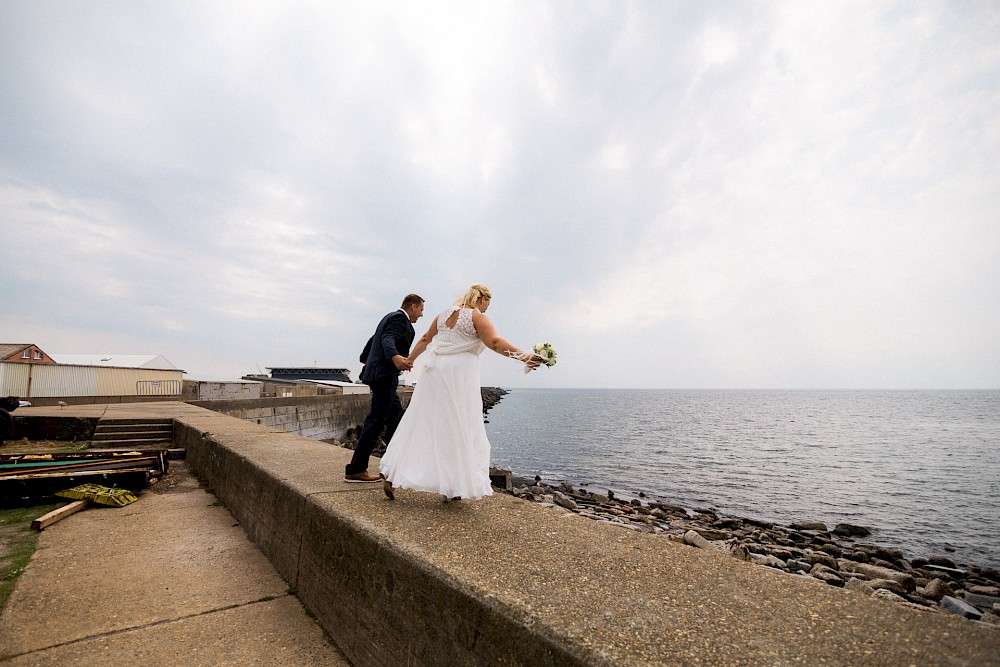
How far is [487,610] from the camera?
161 centimetres

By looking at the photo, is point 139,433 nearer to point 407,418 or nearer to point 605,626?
point 407,418

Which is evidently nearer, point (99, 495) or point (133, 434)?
point (99, 495)

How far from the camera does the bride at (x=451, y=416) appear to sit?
313 cm

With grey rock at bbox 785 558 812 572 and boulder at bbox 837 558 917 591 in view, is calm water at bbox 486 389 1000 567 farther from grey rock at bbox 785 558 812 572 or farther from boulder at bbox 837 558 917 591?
grey rock at bbox 785 558 812 572

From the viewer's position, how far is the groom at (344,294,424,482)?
3.83 metres

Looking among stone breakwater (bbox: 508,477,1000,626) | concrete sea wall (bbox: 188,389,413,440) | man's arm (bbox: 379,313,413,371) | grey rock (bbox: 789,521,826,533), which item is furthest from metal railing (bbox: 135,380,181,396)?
grey rock (bbox: 789,521,826,533)

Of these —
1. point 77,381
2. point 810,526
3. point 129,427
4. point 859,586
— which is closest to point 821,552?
point 810,526

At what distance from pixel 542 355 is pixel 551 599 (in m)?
1.85

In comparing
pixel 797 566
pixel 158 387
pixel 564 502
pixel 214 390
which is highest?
pixel 158 387

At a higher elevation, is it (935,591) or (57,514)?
(57,514)

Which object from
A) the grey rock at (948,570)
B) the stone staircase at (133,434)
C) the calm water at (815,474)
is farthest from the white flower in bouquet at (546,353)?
the calm water at (815,474)

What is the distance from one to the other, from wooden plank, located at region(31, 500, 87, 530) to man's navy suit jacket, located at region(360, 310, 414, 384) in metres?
2.96

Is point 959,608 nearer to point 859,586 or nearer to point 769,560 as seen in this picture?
point 859,586

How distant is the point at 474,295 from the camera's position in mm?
3523
